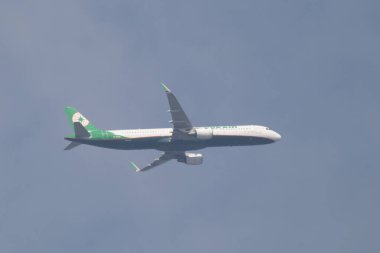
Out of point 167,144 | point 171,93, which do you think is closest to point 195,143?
point 167,144

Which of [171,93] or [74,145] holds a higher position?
[171,93]

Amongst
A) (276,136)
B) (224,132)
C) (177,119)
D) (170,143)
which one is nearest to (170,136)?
(170,143)

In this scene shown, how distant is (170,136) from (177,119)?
16.7 feet

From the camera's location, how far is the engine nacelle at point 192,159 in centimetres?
15050

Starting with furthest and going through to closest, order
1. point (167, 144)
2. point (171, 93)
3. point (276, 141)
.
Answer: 1. point (276, 141)
2. point (167, 144)
3. point (171, 93)

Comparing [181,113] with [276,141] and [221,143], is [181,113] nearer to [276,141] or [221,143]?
[221,143]

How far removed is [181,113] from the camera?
13200 cm

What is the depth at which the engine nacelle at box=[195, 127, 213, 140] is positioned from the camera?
136375 millimetres

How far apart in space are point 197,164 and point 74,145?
82.1ft

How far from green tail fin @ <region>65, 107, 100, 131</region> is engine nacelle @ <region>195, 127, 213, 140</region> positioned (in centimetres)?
1564

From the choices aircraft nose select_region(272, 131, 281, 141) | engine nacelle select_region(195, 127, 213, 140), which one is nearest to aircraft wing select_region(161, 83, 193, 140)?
engine nacelle select_region(195, 127, 213, 140)

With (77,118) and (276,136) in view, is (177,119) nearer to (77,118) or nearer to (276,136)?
(77,118)

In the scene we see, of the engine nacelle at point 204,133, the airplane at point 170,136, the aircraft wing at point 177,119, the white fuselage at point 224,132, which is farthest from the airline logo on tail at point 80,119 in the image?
the engine nacelle at point 204,133

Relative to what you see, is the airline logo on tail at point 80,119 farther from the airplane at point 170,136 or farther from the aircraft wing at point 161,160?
the aircraft wing at point 161,160
